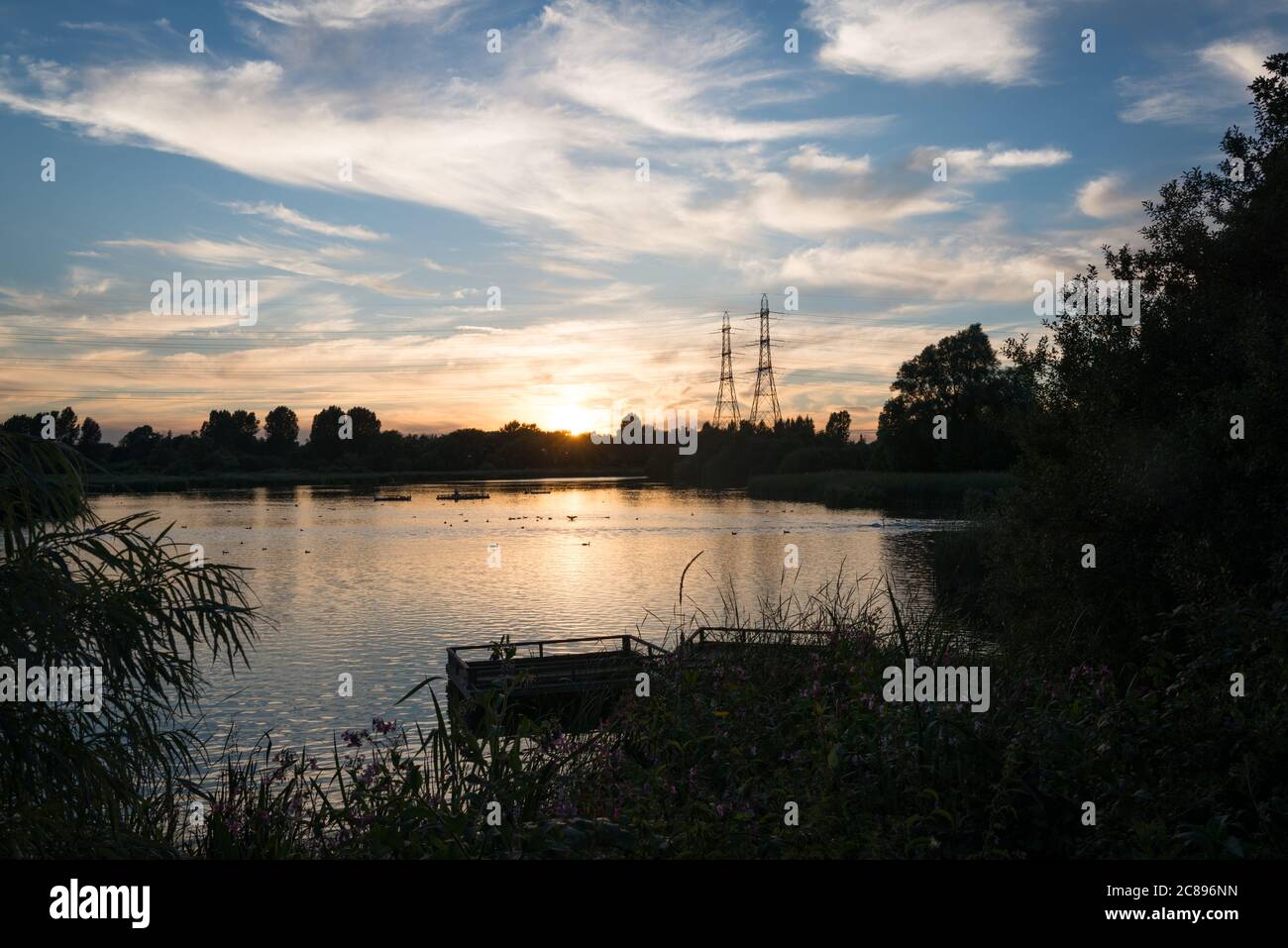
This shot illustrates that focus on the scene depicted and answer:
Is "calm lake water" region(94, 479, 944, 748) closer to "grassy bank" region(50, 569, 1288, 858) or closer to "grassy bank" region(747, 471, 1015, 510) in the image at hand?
"grassy bank" region(50, 569, 1288, 858)

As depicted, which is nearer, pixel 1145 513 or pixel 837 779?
pixel 837 779

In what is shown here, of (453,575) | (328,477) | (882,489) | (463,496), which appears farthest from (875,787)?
(328,477)

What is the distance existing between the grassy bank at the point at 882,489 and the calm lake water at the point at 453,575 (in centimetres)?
390

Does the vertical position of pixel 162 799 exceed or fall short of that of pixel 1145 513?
it falls short

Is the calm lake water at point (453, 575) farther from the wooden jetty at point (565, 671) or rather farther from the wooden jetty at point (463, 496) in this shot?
the wooden jetty at point (463, 496)

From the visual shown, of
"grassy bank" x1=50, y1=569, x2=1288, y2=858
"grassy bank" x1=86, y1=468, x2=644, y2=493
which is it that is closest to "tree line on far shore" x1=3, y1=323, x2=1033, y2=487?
"grassy bank" x1=86, y1=468, x2=644, y2=493

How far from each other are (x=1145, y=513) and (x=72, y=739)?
16188mm

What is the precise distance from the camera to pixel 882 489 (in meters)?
91.0

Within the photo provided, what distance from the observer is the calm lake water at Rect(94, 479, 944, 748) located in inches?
1078

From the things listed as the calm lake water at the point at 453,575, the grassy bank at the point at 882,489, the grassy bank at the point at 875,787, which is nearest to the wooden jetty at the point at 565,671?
the calm lake water at the point at 453,575

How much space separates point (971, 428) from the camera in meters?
96.1
